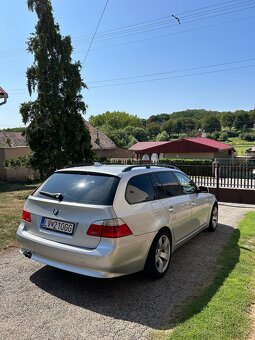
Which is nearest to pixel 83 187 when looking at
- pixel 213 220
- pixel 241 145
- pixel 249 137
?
pixel 213 220

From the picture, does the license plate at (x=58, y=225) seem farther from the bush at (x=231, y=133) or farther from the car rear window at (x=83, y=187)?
the bush at (x=231, y=133)

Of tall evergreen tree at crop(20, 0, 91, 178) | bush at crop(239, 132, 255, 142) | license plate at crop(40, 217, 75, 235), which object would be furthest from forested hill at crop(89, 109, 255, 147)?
license plate at crop(40, 217, 75, 235)

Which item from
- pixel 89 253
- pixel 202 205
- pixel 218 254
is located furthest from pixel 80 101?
pixel 89 253

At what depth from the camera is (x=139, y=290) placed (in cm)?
414

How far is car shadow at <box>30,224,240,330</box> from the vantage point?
3.55 m

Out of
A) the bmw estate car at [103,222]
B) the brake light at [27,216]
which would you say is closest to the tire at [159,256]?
the bmw estate car at [103,222]

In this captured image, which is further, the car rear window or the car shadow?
the car rear window

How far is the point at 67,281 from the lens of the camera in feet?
14.3

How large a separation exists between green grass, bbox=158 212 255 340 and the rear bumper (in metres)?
0.83

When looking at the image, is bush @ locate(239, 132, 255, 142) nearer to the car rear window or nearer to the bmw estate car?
the bmw estate car

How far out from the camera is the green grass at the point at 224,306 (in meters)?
3.14

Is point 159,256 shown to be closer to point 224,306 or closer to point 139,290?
point 139,290

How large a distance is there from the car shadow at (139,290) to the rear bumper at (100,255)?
1.07ft

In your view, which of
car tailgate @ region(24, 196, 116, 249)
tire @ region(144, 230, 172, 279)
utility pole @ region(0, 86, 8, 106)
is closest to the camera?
car tailgate @ region(24, 196, 116, 249)
